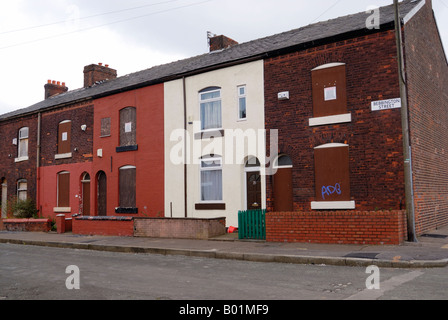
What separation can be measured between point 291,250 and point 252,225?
9.11 ft

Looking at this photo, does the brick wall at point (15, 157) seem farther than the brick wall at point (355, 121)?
Yes

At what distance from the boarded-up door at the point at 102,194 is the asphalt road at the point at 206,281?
9665mm

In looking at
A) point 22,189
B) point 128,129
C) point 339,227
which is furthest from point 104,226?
point 22,189

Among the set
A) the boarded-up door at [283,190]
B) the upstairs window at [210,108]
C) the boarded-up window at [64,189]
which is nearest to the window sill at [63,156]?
the boarded-up window at [64,189]

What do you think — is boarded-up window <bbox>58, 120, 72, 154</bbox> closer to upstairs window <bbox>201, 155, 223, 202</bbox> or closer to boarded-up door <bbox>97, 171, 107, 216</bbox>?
boarded-up door <bbox>97, 171, 107, 216</bbox>

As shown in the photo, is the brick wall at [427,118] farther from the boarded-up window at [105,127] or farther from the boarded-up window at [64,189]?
the boarded-up window at [64,189]

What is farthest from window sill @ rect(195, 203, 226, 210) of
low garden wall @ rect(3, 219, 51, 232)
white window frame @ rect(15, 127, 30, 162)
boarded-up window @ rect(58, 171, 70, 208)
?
white window frame @ rect(15, 127, 30, 162)

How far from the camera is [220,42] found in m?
20.4

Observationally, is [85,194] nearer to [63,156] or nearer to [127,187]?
[63,156]

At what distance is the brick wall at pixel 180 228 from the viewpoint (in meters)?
14.0

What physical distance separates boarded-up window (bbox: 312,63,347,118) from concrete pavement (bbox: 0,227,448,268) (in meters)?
4.55

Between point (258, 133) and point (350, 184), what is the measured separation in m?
3.77

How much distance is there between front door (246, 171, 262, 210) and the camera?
1522 centimetres
